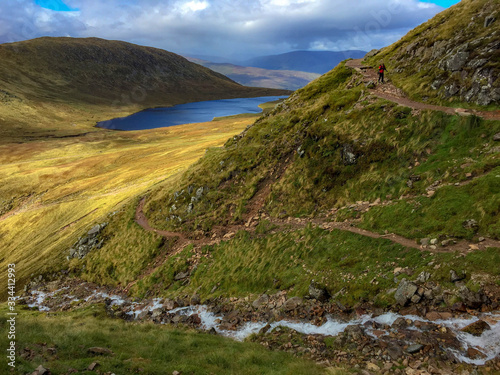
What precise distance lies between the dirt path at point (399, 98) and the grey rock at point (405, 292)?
1733 centimetres

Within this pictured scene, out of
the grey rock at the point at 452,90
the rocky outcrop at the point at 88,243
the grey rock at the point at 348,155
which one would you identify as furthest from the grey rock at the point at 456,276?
the rocky outcrop at the point at 88,243

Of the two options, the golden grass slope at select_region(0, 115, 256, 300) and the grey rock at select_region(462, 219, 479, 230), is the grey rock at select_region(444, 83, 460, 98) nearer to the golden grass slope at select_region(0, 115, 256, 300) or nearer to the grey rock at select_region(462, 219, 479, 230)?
the grey rock at select_region(462, 219, 479, 230)

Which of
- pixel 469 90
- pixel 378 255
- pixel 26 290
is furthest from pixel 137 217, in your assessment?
pixel 469 90

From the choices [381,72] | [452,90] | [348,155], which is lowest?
[348,155]

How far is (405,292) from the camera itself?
1828cm

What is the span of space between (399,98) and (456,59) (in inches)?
251

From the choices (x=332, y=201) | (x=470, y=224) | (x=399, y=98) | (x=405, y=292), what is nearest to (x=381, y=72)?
(x=399, y=98)

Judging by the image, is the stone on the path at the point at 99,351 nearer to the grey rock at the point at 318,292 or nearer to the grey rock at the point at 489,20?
the grey rock at the point at 318,292

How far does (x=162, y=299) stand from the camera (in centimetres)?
3159

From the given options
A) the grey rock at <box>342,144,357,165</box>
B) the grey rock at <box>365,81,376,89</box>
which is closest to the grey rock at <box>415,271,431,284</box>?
the grey rock at <box>342,144,357,165</box>

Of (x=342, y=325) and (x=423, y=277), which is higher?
(x=423, y=277)

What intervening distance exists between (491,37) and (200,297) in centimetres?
3932

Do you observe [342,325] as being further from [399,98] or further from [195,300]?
[399,98]

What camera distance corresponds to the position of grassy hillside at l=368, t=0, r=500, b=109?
28.1 meters
